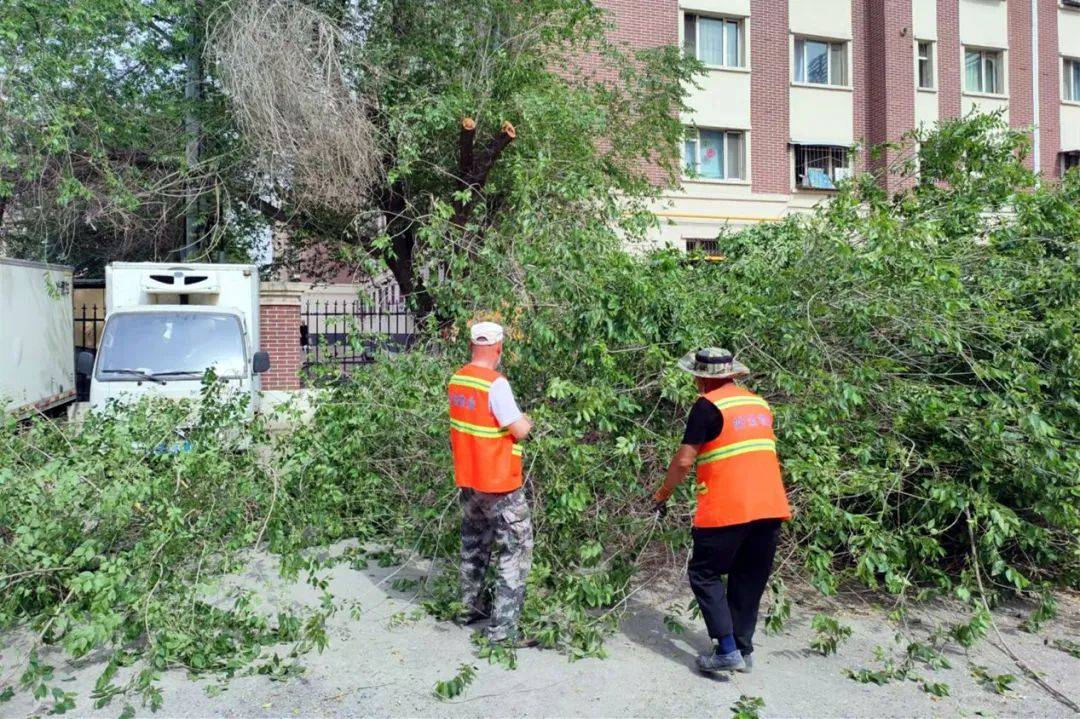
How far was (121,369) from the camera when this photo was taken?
9039 mm

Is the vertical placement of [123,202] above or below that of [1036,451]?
above

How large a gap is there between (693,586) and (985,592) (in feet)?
6.59

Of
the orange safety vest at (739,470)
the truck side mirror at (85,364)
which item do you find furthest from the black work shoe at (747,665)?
the truck side mirror at (85,364)

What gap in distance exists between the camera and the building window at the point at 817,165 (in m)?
21.7

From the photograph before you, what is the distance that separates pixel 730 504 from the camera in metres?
4.25

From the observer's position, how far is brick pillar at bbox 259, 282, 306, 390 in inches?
564

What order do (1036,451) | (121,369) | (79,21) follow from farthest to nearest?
1. (79,21)
2. (121,369)
3. (1036,451)

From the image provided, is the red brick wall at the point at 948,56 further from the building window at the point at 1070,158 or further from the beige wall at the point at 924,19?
the building window at the point at 1070,158

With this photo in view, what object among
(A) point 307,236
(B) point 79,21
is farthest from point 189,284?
(A) point 307,236

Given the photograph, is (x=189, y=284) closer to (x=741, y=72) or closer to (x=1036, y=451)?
(x=1036, y=451)

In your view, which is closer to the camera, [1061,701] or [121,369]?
[1061,701]

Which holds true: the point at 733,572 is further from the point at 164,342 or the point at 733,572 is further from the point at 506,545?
the point at 164,342

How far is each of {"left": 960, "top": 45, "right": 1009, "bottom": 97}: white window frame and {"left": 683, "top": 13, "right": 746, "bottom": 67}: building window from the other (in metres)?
6.44

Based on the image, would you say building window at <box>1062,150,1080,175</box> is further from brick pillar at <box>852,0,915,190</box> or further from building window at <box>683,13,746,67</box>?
building window at <box>683,13,746,67</box>
